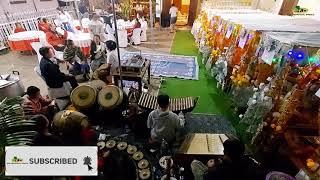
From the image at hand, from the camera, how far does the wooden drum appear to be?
4.91m

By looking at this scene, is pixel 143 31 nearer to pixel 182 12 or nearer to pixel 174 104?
pixel 174 104

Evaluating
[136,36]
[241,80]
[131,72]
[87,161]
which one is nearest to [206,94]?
[241,80]

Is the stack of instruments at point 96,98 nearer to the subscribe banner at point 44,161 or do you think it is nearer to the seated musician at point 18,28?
the subscribe banner at point 44,161

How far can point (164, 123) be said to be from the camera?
3.95 metres

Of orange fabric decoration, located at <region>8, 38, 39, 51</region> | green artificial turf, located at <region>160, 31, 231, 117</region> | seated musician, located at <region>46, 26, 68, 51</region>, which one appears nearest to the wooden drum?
green artificial turf, located at <region>160, 31, 231, 117</region>

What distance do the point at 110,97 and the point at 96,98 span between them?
13.2 inches

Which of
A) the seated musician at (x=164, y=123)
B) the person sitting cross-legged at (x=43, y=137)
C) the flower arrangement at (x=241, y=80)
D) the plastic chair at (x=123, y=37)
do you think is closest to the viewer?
the person sitting cross-legged at (x=43, y=137)

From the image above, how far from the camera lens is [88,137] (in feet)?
12.2

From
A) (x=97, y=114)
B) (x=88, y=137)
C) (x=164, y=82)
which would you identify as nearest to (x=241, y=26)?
(x=164, y=82)

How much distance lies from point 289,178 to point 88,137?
318cm

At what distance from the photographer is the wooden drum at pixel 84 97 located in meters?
4.91

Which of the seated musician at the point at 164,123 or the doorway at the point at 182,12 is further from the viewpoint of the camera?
the doorway at the point at 182,12

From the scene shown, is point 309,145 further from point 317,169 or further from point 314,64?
point 314,64

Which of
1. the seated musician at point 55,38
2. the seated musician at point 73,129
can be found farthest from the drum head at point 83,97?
the seated musician at point 55,38
